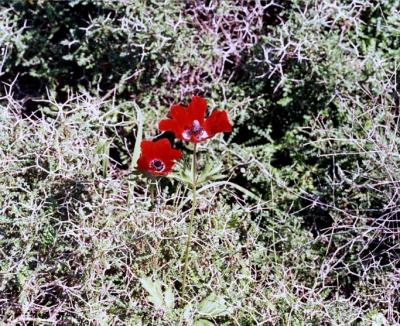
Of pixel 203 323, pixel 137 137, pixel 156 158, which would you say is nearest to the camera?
pixel 203 323

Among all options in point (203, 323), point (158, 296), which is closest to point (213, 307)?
point (203, 323)

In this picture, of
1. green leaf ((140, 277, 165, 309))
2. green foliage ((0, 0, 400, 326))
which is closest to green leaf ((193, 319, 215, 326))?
green foliage ((0, 0, 400, 326))

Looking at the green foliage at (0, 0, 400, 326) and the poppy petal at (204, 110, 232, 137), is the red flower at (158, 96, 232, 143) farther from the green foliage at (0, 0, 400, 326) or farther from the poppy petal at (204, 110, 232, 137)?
the green foliage at (0, 0, 400, 326)

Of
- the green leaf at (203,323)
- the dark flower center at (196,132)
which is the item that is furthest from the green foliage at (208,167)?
the dark flower center at (196,132)

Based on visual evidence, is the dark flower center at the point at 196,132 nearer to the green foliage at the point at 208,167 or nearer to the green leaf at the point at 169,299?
the green foliage at the point at 208,167

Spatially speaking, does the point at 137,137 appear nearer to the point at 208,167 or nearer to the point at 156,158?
the point at 156,158
